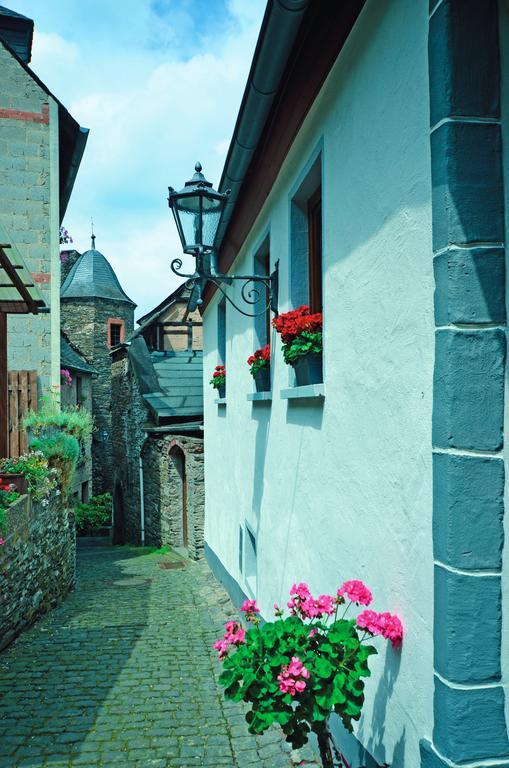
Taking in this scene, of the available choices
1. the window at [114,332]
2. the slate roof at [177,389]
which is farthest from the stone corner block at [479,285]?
the window at [114,332]

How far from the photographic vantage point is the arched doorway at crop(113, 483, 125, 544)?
1886cm

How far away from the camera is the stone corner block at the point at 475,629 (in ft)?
6.64

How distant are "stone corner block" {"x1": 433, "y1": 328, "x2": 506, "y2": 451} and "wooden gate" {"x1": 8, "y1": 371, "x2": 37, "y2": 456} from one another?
8143mm

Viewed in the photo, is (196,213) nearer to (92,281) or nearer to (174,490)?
(174,490)

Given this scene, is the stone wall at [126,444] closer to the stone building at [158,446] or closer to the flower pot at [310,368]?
the stone building at [158,446]

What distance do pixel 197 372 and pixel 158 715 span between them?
12.4m

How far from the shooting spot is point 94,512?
2309 cm

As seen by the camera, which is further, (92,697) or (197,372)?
(197,372)

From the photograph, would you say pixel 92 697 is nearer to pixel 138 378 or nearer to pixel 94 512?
pixel 138 378

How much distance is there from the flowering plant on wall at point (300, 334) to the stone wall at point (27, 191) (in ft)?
24.0

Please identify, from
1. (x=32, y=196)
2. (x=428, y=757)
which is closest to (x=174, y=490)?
(x=32, y=196)

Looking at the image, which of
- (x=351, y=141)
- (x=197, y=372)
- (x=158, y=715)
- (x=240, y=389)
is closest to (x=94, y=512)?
(x=197, y=372)

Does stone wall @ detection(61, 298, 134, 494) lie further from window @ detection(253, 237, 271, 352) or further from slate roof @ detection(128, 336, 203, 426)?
window @ detection(253, 237, 271, 352)

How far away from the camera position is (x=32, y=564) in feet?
23.1
